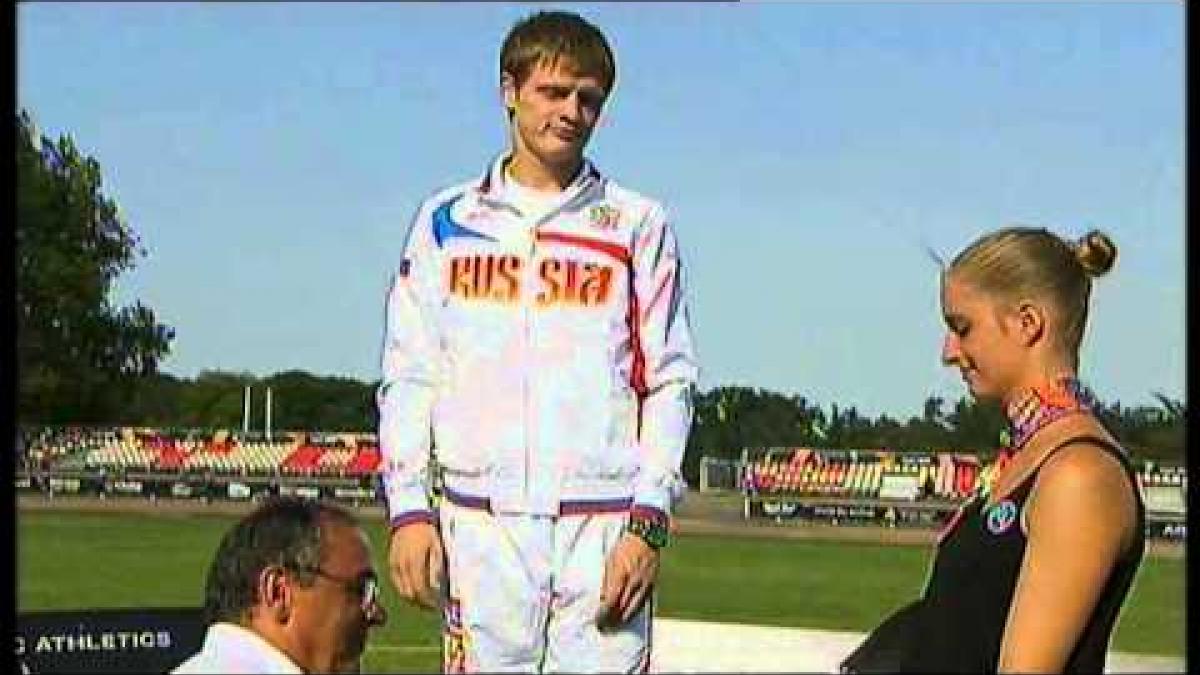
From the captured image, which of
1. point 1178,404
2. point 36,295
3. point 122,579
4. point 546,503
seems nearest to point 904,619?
point 546,503

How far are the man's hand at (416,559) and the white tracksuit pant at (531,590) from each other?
0.02 m

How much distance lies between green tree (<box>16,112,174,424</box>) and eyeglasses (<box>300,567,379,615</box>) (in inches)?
37.4

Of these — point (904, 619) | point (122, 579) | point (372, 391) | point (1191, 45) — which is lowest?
point (122, 579)

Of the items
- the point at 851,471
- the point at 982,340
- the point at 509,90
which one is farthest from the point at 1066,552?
the point at 851,471

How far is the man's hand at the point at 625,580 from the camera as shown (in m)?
2.13

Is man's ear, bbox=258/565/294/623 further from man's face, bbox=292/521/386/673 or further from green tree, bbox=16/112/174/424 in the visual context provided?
green tree, bbox=16/112/174/424

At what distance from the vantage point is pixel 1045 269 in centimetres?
166

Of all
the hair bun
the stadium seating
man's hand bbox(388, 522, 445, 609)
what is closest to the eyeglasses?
man's hand bbox(388, 522, 445, 609)

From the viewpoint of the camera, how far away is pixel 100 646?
11.4ft

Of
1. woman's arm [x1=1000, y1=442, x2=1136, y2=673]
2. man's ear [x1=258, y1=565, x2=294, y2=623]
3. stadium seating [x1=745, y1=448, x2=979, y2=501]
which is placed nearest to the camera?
woman's arm [x1=1000, y1=442, x2=1136, y2=673]

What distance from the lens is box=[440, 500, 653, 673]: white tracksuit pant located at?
2.14 meters

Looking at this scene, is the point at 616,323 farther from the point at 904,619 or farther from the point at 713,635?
the point at 713,635

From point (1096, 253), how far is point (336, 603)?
0.74 metres

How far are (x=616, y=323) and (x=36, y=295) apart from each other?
104 centimetres
